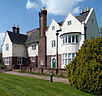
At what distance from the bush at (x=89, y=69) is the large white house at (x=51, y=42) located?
8374mm

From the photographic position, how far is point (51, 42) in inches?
984

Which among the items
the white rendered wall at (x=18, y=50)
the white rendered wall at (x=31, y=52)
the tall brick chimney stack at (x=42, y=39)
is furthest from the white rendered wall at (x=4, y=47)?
the tall brick chimney stack at (x=42, y=39)

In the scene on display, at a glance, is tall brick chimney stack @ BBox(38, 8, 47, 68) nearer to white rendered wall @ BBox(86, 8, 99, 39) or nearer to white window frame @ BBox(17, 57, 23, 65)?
white window frame @ BBox(17, 57, 23, 65)

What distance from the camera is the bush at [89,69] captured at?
7.71 meters

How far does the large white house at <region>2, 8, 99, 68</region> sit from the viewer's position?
68.5 ft

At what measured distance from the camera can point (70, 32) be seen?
68.8ft

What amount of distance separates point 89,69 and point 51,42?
17301 millimetres

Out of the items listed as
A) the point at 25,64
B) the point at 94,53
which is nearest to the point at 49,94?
the point at 94,53

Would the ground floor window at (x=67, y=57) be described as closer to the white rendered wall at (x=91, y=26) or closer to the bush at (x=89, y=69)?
the white rendered wall at (x=91, y=26)

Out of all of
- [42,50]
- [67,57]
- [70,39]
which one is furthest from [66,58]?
[42,50]

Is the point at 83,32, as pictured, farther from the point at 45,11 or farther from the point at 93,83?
the point at 93,83

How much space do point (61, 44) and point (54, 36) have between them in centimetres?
302

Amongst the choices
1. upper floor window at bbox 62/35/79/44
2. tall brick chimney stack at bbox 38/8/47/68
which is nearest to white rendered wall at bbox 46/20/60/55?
tall brick chimney stack at bbox 38/8/47/68

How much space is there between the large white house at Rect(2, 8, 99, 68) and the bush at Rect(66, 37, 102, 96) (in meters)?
8.37
